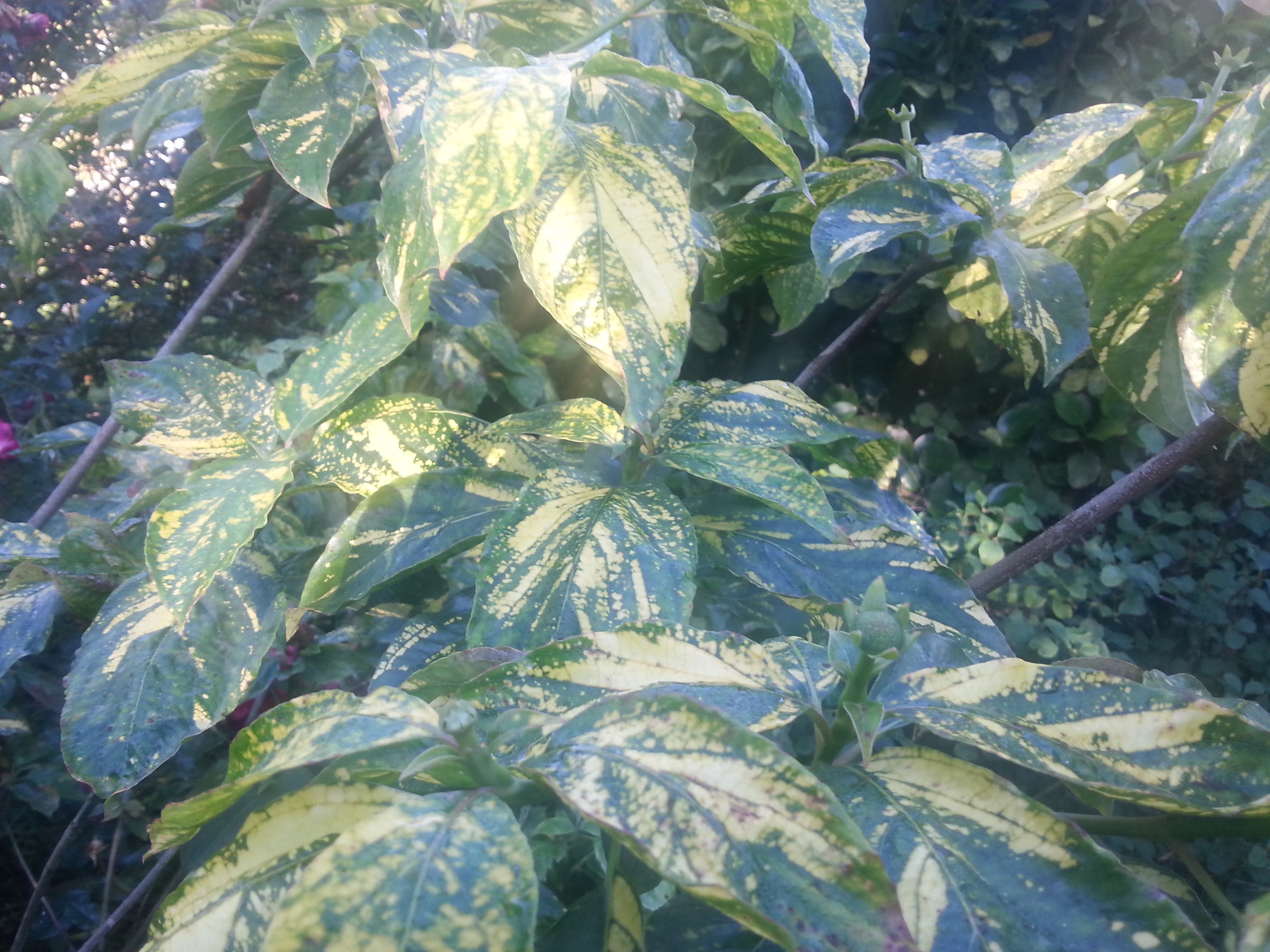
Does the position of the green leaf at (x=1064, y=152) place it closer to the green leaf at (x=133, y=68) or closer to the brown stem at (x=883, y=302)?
the brown stem at (x=883, y=302)

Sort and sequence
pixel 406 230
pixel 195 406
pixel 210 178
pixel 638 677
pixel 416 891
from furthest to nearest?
pixel 210 178
pixel 195 406
pixel 406 230
pixel 638 677
pixel 416 891

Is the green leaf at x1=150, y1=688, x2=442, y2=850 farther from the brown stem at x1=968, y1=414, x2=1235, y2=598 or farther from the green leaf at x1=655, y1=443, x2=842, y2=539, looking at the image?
the brown stem at x1=968, y1=414, x2=1235, y2=598

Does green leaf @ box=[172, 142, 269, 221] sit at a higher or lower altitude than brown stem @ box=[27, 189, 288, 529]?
higher

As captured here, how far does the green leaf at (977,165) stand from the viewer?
677 mm

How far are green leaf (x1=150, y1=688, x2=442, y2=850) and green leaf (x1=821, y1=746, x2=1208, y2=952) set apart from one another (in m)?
0.20

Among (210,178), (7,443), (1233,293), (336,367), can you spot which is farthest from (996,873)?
(7,443)

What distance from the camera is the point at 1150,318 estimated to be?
0.56 meters

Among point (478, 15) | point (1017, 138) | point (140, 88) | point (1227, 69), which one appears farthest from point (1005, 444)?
point (140, 88)

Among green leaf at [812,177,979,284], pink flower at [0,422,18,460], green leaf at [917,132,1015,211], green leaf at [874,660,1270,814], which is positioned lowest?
pink flower at [0,422,18,460]

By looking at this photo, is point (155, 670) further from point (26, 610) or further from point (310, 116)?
point (310, 116)

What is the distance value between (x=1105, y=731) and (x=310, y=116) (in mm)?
684

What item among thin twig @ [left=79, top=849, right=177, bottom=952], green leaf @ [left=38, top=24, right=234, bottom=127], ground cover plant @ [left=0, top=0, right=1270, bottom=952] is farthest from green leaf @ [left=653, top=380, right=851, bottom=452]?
thin twig @ [left=79, top=849, right=177, bottom=952]

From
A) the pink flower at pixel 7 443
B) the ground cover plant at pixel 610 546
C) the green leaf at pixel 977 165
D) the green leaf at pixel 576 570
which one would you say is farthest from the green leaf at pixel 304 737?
the pink flower at pixel 7 443

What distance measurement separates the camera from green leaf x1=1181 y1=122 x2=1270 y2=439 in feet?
1.35
